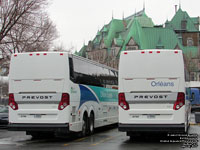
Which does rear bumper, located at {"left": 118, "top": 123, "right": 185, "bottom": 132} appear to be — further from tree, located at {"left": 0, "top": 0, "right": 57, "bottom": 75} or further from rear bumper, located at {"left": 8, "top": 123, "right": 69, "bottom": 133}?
tree, located at {"left": 0, "top": 0, "right": 57, "bottom": 75}

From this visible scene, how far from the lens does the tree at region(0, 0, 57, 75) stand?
3077 centimetres

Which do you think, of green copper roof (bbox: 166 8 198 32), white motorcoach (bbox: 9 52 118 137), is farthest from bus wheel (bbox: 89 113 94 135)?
green copper roof (bbox: 166 8 198 32)

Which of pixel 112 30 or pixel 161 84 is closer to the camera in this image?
pixel 161 84

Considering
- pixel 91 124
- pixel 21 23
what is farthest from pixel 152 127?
pixel 21 23

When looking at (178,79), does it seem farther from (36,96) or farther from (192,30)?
(192,30)

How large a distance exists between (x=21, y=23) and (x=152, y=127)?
1820 cm

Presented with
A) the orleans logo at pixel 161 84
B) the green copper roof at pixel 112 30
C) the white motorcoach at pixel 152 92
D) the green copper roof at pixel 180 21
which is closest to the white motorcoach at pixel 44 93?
the white motorcoach at pixel 152 92

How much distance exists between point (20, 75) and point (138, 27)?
9744cm

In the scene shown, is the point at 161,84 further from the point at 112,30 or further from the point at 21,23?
the point at 112,30

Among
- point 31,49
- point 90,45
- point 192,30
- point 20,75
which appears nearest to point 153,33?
point 192,30

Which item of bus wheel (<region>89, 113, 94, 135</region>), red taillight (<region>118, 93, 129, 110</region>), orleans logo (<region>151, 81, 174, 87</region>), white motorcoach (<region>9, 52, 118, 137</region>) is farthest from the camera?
bus wheel (<region>89, 113, 94, 135</region>)

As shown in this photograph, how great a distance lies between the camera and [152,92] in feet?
47.9

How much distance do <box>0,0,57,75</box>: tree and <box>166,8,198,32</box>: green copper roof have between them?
287 ft

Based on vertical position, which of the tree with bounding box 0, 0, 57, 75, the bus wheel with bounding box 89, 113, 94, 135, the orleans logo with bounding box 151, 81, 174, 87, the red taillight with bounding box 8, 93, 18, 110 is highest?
the tree with bounding box 0, 0, 57, 75
